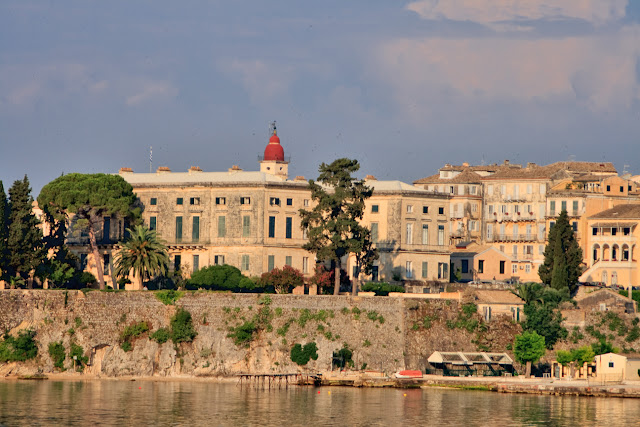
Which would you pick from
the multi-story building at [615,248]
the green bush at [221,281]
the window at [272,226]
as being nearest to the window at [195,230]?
the green bush at [221,281]

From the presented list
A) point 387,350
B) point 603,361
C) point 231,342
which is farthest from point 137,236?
point 603,361

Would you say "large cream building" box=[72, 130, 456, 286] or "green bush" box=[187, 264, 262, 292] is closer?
"green bush" box=[187, 264, 262, 292]

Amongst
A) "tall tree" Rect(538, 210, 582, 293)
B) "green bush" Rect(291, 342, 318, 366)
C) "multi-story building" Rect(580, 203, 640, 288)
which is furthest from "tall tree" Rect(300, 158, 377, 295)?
"multi-story building" Rect(580, 203, 640, 288)

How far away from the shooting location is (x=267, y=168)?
447 feet

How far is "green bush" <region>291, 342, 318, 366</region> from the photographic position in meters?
93.2

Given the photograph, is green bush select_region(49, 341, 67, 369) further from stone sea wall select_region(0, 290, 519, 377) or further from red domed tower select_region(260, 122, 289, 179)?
red domed tower select_region(260, 122, 289, 179)

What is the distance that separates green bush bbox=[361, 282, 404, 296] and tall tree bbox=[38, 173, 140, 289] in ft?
58.2

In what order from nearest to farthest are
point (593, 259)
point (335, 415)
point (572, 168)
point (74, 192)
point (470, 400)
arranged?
point (335, 415)
point (470, 400)
point (74, 192)
point (593, 259)
point (572, 168)

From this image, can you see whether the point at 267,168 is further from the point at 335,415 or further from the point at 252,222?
the point at 335,415

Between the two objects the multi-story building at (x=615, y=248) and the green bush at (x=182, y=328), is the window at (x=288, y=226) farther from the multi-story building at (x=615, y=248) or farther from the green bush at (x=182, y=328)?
the multi-story building at (x=615, y=248)

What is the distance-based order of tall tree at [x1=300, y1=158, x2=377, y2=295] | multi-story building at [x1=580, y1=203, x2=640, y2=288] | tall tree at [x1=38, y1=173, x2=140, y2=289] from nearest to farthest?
tall tree at [x1=300, y1=158, x2=377, y2=295]
tall tree at [x1=38, y1=173, x2=140, y2=289]
multi-story building at [x1=580, y1=203, x2=640, y2=288]

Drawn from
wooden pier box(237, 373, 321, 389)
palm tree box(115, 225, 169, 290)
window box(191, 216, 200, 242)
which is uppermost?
window box(191, 216, 200, 242)

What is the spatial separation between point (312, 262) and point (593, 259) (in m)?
24.3

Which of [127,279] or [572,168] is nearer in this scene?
[127,279]
